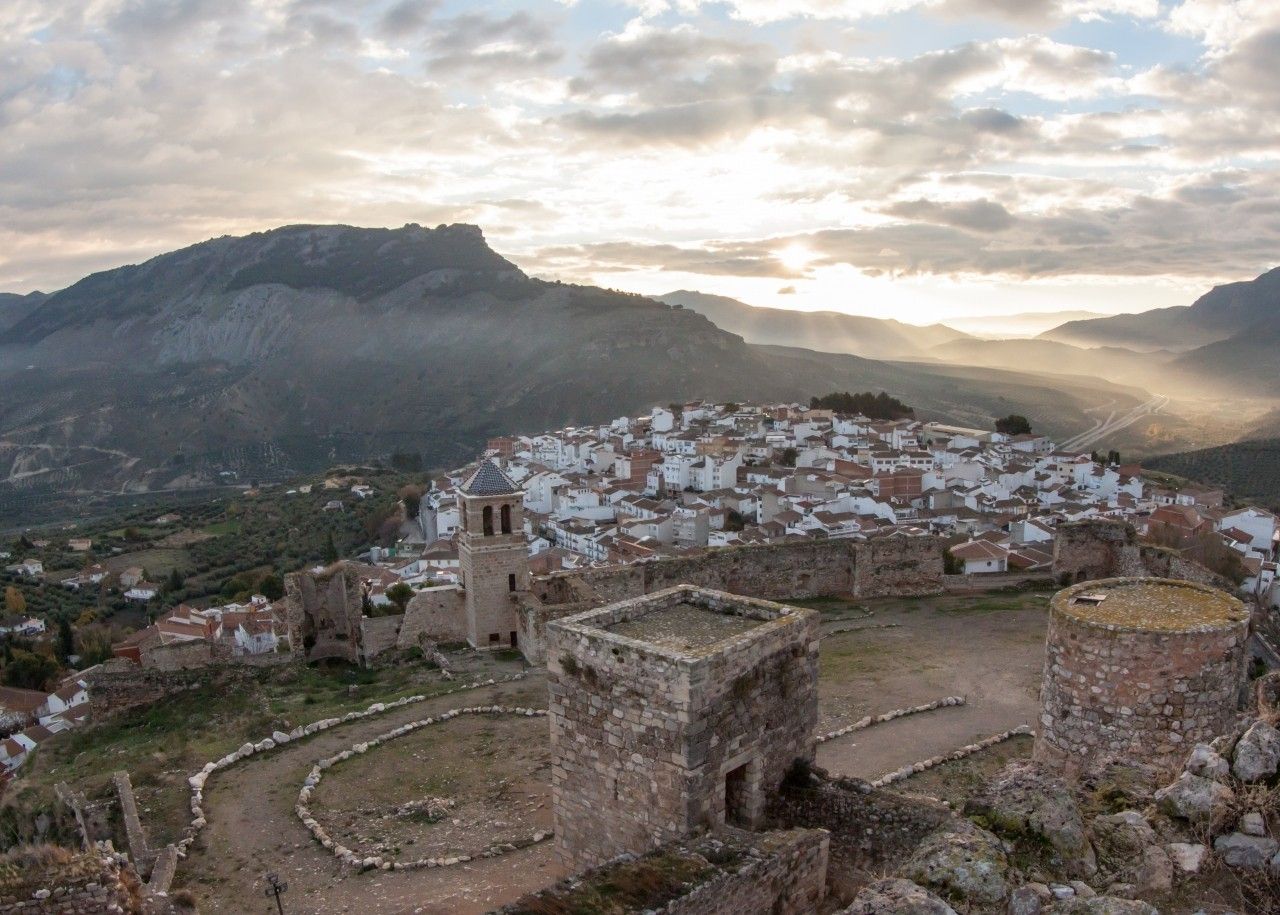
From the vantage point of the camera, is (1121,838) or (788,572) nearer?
(1121,838)

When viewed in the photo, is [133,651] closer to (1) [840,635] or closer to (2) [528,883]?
(1) [840,635]

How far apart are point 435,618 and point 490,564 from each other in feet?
6.50

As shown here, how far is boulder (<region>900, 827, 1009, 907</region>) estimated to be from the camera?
4359 mm

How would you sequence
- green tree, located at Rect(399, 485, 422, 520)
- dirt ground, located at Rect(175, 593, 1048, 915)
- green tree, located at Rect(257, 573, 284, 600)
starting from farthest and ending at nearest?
green tree, located at Rect(399, 485, 422, 520) → green tree, located at Rect(257, 573, 284, 600) → dirt ground, located at Rect(175, 593, 1048, 915)

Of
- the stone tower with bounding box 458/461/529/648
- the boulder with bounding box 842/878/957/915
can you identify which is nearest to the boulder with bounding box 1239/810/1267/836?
the boulder with bounding box 842/878/957/915

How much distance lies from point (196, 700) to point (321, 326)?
186276mm

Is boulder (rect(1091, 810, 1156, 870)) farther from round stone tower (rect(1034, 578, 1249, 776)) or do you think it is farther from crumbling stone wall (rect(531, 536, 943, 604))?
crumbling stone wall (rect(531, 536, 943, 604))

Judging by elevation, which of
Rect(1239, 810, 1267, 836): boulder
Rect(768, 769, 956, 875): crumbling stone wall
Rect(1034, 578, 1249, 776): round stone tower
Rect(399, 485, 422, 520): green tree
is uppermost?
Rect(1239, 810, 1267, 836): boulder

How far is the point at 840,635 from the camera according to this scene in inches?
739

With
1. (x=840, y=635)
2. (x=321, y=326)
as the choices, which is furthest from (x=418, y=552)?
(x=321, y=326)

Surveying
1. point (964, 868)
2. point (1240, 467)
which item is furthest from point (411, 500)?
point (964, 868)

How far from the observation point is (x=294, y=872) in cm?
1011

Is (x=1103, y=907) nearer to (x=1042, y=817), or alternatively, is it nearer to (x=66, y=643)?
(x=1042, y=817)

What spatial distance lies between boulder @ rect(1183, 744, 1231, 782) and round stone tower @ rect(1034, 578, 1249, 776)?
2937 millimetres
